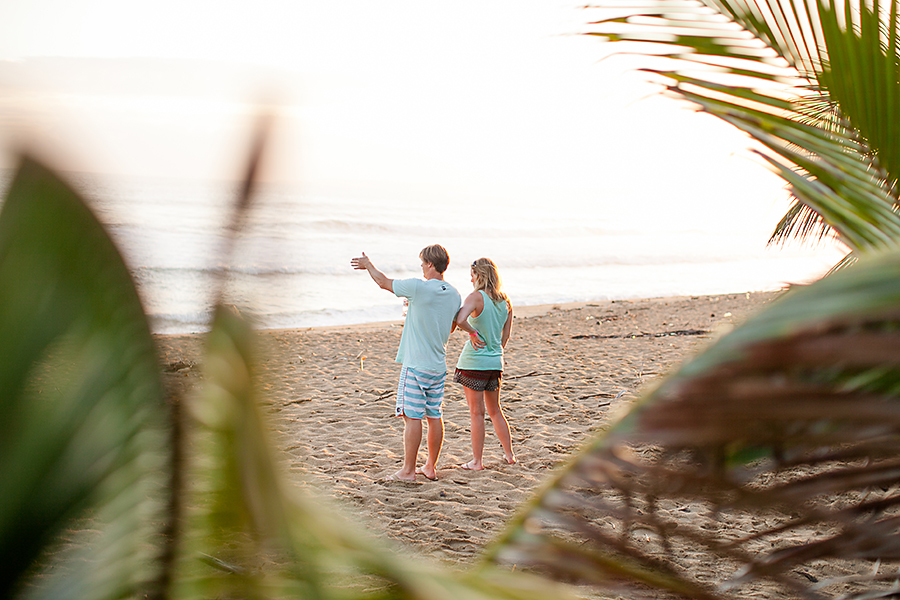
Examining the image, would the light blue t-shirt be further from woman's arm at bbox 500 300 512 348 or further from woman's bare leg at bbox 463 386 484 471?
woman's arm at bbox 500 300 512 348

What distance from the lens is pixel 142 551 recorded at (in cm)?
57

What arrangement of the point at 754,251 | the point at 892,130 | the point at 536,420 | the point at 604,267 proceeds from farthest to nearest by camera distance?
the point at 754,251, the point at 604,267, the point at 536,420, the point at 892,130

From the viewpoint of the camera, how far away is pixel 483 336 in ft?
16.4

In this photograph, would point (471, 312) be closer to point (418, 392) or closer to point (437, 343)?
point (437, 343)

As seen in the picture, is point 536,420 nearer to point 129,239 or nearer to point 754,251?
point 129,239

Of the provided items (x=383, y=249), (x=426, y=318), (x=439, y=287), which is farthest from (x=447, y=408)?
(x=383, y=249)

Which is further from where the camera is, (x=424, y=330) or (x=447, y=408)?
(x=447, y=408)

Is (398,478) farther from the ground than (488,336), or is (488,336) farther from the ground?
(488,336)

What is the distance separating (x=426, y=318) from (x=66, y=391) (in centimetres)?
430

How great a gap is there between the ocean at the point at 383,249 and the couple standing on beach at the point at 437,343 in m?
0.84

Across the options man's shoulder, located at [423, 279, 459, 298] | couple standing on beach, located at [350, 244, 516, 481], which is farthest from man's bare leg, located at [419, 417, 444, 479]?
man's shoulder, located at [423, 279, 459, 298]

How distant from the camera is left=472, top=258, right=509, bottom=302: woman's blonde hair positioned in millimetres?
5082

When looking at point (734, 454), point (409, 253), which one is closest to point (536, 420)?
point (734, 454)

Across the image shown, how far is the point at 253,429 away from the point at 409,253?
94.6 feet
